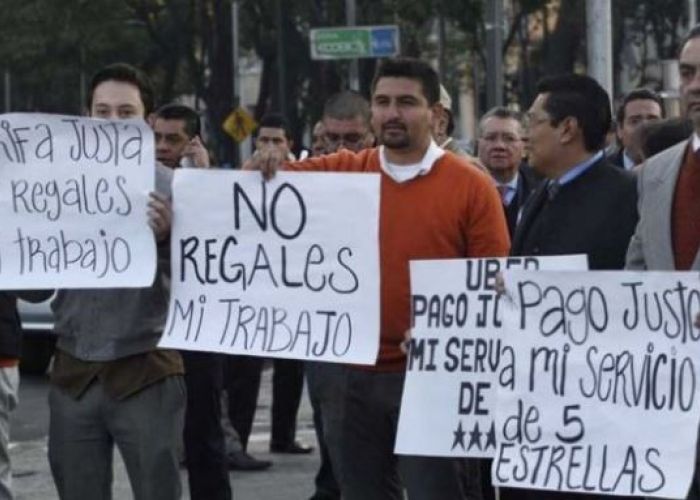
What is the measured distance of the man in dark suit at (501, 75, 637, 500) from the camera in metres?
6.90

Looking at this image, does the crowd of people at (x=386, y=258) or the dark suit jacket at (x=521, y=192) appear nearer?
the crowd of people at (x=386, y=258)

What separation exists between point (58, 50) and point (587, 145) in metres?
35.0

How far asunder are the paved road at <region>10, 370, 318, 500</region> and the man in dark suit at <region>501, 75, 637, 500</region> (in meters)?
4.31

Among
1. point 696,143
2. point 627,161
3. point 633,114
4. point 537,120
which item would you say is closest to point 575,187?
point 537,120

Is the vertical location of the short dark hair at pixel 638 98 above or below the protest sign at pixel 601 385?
above

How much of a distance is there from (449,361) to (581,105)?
37.2 inches

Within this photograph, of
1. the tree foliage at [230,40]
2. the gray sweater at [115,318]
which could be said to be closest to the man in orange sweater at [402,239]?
the gray sweater at [115,318]

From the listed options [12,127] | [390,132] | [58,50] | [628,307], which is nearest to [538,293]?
[628,307]

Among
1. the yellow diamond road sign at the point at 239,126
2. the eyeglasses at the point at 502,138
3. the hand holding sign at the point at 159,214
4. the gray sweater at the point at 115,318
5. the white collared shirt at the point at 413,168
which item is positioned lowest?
the yellow diamond road sign at the point at 239,126

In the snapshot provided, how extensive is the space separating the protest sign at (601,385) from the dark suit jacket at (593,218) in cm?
22

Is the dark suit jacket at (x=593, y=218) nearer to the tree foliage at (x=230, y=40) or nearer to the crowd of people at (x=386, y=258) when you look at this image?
the crowd of people at (x=386, y=258)

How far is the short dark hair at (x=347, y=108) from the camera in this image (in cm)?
1073

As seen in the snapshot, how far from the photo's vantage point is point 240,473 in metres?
12.1

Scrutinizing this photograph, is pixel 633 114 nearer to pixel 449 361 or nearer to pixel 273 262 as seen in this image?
pixel 273 262
